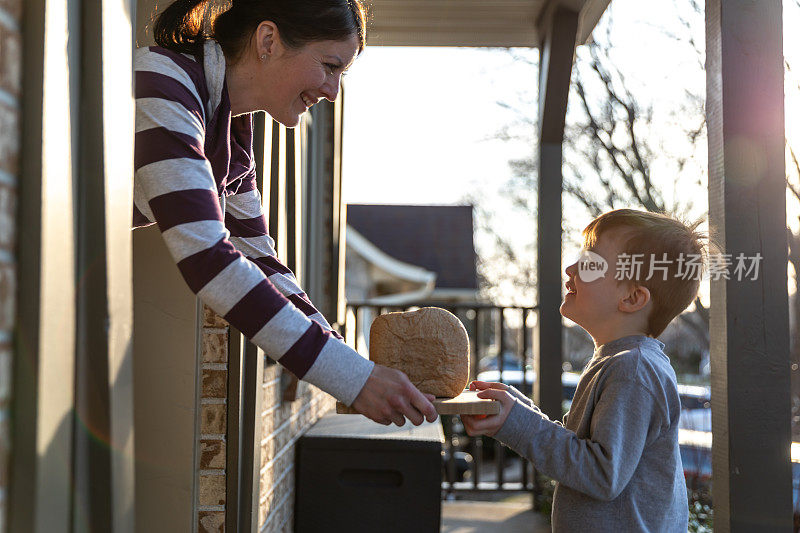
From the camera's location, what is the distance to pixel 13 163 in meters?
1.00

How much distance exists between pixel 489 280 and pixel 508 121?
43.4 feet

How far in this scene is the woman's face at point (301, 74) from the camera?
1793 mm

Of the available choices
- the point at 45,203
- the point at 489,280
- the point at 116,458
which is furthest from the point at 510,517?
the point at 489,280

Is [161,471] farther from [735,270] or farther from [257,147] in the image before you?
[735,270]

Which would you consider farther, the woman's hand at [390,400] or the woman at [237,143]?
the woman's hand at [390,400]

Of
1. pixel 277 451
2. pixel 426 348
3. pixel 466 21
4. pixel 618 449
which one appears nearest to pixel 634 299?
pixel 618 449

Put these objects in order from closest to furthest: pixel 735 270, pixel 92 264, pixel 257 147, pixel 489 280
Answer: pixel 92 264 → pixel 735 270 → pixel 257 147 → pixel 489 280

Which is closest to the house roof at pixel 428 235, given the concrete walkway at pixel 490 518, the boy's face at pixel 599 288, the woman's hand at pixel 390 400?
the concrete walkway at pixel 490 518

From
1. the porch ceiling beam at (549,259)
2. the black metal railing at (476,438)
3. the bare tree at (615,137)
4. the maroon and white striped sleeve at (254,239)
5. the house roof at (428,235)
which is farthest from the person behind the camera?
the house roof at (428,235)

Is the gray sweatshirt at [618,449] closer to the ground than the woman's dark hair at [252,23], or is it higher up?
closer to the ground

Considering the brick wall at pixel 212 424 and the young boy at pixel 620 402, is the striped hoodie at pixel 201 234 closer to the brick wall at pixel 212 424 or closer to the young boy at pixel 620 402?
the young boy at pixel 620 402

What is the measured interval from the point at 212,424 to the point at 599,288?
3.97 feet

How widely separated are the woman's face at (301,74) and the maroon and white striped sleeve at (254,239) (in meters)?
0.37

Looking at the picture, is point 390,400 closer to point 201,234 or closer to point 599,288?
point 201,234
